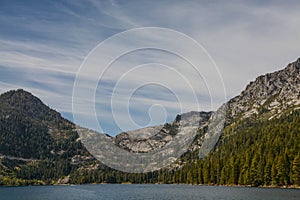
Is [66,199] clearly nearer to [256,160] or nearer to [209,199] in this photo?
[209,199]

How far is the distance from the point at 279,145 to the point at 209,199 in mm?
81982

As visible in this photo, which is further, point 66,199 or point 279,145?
point 279,145

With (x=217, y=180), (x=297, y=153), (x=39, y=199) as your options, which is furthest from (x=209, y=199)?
(x=217, y=180)

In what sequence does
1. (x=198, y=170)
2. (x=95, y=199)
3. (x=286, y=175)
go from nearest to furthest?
(x=95, y=199), (x=286, y=175), (x=198, y=170)

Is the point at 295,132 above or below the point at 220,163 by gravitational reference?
above

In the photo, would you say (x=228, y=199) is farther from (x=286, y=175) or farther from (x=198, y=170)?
(x=198, y=170)

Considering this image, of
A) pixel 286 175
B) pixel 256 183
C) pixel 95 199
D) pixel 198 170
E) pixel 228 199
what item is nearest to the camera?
pixel 228 199

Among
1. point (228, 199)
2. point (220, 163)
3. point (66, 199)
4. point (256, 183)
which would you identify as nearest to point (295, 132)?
point (220, 163)

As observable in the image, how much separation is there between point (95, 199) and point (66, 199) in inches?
370

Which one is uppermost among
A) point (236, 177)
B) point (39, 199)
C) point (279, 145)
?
point (279, 145)

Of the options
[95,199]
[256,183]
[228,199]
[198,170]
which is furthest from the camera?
[198,170]

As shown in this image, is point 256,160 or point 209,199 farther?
point 256,160

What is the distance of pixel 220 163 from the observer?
18788cm

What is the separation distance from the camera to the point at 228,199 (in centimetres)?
8994
